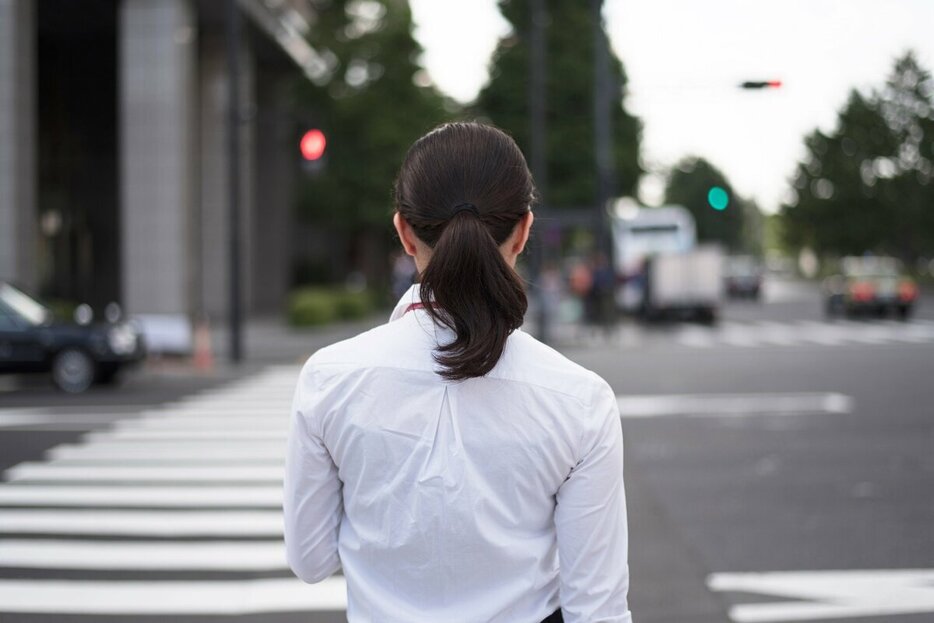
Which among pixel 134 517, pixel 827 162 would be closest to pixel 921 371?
pixel 134 517

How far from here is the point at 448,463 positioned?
1767mm

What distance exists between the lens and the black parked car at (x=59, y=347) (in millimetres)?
15469

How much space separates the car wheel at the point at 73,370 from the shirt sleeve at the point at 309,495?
571 inches

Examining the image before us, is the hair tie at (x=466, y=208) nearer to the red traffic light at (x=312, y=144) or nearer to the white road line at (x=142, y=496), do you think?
the white road line at (x=142, y=496)

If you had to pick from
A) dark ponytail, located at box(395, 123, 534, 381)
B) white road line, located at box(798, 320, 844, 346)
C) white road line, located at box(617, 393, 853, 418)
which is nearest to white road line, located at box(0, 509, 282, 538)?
dark ponytail, located at box(395, 123, 534, 381)

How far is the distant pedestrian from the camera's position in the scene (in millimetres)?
1773

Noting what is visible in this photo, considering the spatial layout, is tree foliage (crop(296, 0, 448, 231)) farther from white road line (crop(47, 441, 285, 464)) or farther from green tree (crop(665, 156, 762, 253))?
green tree (crop(665, 156, 762, 253))

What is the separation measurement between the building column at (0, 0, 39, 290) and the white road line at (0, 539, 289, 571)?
53.1 feet

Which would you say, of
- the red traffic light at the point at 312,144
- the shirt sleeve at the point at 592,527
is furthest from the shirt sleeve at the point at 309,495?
the red traffic light at the point at 312,144

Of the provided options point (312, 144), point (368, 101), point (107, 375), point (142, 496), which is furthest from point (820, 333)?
point (142, 496)

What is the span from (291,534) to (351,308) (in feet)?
97.5

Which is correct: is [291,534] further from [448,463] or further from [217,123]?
[217,123]

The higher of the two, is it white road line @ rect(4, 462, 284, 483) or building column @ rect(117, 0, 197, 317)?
building column @ rect(117, 0, 197, 317)

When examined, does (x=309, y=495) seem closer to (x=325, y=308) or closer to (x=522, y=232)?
(x=522, y=232)
